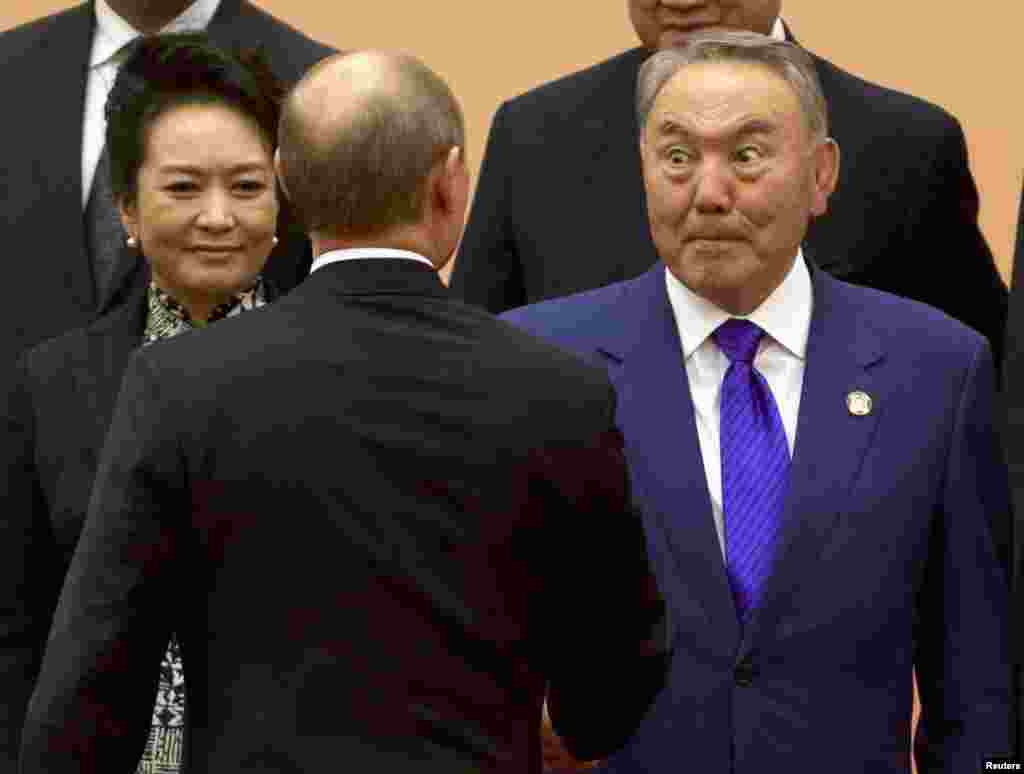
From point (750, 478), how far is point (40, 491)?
38.0 inches

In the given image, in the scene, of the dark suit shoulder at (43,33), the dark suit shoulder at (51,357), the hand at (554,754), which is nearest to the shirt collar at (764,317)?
the hand at (554,754)

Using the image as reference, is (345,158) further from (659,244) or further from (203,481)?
(659,244)

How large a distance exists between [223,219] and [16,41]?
796mm

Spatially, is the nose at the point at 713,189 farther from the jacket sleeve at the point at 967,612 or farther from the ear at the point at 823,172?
the jacket sleeve at the point at 967,612

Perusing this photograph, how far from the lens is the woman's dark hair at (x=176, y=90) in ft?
11.9

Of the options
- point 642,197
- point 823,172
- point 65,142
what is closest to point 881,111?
point 642,197

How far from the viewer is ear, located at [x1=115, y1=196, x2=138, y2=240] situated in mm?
3629

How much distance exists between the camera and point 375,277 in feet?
8.75

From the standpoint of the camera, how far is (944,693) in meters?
3.25

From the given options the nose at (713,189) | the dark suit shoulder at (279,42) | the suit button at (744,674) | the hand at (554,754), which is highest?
the dark suit shoulder at (279,42)

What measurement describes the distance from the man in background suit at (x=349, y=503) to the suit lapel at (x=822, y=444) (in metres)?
0.54

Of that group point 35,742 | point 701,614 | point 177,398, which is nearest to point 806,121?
point 701,614

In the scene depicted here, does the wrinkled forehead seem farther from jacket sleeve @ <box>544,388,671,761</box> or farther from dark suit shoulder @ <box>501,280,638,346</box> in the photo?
jacket sleeve @ <box>544,388,671,761</box>

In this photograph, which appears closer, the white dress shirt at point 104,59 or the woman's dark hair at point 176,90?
the woman's dark hair at point 176,90
